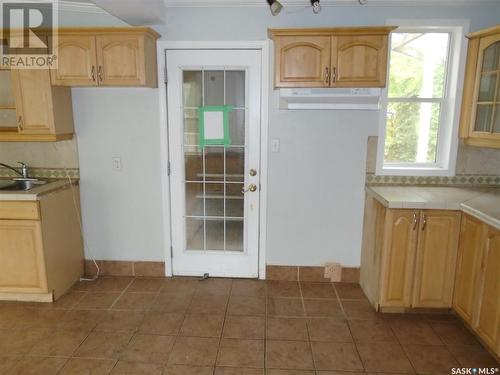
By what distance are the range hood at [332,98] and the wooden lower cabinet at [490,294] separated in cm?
126

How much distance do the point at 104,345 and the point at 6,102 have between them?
2.32m

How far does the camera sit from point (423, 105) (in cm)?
315

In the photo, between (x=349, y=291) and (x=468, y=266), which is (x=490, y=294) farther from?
(x=349, y=291)

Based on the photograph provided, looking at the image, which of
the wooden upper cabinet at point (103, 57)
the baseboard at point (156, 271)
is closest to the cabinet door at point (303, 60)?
the wooden upper cabinet at point (103, 57)

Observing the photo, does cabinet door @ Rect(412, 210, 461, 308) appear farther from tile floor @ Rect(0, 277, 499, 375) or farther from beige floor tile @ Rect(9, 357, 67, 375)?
beige floor tile @ Rect(9, 357, 67, 375)

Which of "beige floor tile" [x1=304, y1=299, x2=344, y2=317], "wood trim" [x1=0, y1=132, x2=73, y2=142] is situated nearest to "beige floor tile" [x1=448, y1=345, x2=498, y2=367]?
"beige floor tile" [x1=304, y1=299, x2=344, y2=317]

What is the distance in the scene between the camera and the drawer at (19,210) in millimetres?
2729

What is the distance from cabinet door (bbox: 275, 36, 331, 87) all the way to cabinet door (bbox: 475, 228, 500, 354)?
1563 millimetres

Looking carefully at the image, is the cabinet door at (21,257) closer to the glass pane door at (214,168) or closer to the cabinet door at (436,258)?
the glass pane door at (214,168)

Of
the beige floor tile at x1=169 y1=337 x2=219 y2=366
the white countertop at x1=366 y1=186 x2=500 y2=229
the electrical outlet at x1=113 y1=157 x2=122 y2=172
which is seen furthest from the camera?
the electrical outlet at x1=113 y1=157 x2=122 y2=172

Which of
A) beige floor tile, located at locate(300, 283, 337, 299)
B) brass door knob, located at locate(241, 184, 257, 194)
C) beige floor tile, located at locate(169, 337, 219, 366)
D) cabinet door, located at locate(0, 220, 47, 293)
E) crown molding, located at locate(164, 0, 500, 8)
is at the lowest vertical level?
beige floor tile, located at locate(169, 337, 219, 366)

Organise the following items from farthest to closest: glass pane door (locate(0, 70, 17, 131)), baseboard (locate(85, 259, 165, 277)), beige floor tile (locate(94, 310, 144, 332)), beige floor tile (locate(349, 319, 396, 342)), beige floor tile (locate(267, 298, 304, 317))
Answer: baseboard (locate(85, 259, 165, 277)) < glass pane door (locate(0, 70, 17, 131)) < beige floor tile (locate(267, 298, 304, 317)) < beige floor tile (locate(94, 310, 144, 332)) < beige floor tile (locate(349, 319, 396, 342))

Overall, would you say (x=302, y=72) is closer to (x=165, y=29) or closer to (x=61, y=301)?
(x=165, y=29)

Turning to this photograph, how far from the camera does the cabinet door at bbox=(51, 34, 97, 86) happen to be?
2.76m
